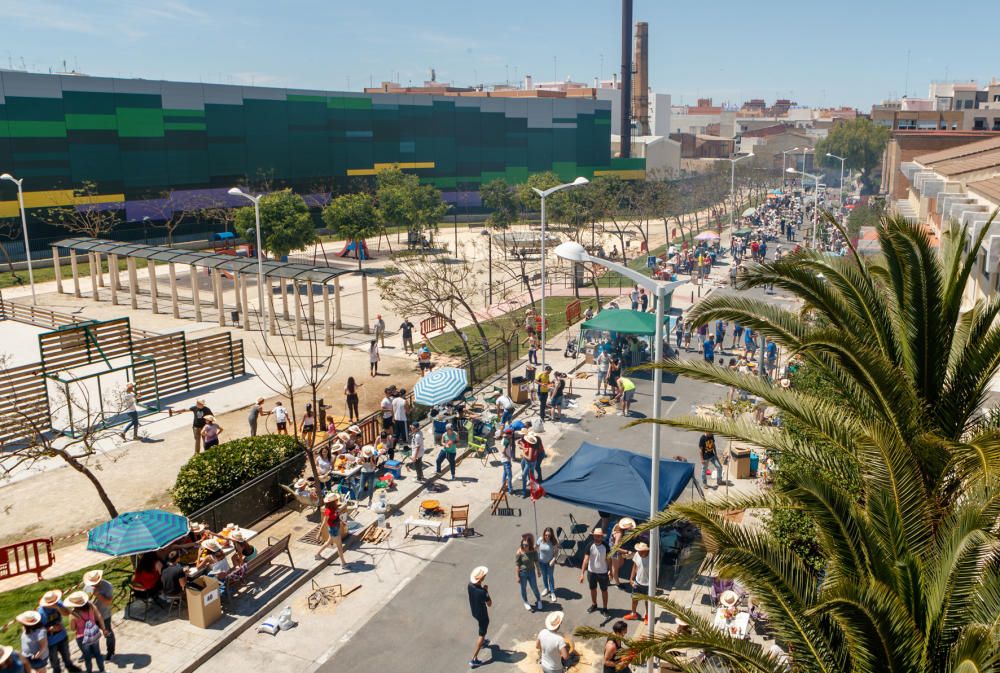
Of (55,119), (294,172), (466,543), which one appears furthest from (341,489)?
(294,172)

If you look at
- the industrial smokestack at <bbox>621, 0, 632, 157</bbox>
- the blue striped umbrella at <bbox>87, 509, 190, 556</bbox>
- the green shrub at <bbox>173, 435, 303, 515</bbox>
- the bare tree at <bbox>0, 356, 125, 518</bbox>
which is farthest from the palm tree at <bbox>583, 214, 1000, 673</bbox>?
the industrial smokestack at <bbox>621, 0, 632, 157</bbox>

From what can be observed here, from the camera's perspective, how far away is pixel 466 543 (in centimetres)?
1647

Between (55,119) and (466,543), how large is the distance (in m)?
49.0

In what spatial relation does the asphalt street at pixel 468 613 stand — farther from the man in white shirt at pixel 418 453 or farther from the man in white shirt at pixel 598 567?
the man in white shirt at pixel 418 453

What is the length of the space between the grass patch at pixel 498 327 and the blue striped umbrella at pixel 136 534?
57.1 feet

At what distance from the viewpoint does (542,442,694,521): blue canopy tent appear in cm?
1499

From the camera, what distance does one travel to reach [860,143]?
348ft

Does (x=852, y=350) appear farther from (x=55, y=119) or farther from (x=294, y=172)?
(x=294, y=172)

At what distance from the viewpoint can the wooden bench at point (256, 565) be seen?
14.3 meters

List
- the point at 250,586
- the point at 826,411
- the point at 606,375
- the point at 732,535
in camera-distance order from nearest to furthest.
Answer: the point at 732,535, the point at 826,411, the point at 250,586, the point at 606,375

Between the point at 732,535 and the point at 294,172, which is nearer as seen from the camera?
the point at 732,535

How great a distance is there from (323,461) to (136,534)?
5.48m

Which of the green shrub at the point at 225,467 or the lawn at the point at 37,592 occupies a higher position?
the green shrub at the point at 225,467

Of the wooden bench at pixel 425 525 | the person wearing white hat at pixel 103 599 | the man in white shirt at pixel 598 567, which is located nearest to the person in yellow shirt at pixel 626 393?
the wooden bench at pixel 425 525
